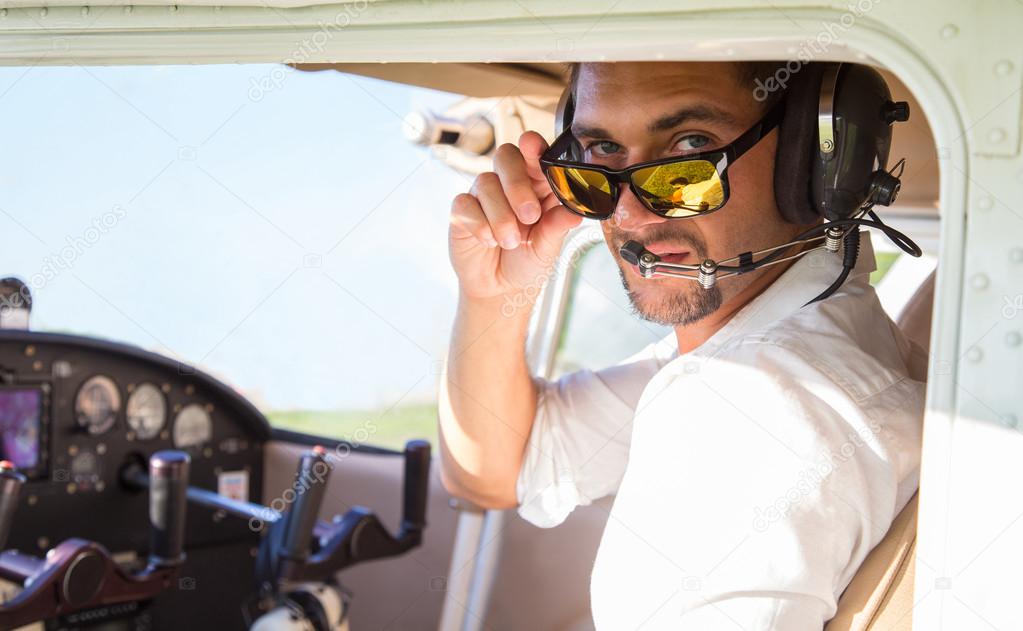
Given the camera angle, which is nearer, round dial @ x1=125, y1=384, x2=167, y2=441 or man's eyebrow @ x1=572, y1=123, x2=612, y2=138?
man's eyebrow @ x1=572, y1=123, x2=612, y2=138

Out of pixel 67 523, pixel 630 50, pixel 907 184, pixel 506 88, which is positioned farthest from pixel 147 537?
pixel 630 50

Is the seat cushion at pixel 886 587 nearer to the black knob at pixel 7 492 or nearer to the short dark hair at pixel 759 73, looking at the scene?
the short dark hair at pixel 759 73

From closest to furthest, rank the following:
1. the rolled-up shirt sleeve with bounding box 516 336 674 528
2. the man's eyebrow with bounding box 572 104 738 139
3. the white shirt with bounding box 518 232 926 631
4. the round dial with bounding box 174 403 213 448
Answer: the white shirt with bounding box 518 232 926 631
the man's eyebrow with bounding box 572 104 738 139
the rolled-up shirt sleeve with bounding box 516 336 674 528
the round dial with bounding box 174 403 213 448

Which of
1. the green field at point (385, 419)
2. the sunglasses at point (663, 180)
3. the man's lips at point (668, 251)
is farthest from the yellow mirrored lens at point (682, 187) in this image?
the green field at point (385, 419)

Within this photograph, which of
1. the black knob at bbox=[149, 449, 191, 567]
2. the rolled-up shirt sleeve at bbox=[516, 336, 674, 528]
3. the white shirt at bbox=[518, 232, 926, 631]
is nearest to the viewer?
the white shirt at bbox=[518, 232, 926, 631]

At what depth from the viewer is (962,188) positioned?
0.63 meters

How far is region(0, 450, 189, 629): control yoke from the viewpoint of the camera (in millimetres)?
1862

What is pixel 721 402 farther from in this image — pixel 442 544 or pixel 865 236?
pixel 442 544

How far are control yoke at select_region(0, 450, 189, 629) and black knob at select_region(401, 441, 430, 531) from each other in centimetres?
55

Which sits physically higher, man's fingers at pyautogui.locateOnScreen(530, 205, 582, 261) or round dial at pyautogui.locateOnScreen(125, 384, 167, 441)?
man's fingers at pyautogui.locateOnScreen(530, 205, 582, 261)

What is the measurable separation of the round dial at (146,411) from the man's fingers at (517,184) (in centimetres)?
177

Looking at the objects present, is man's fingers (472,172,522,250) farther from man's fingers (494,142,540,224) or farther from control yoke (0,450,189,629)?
control yoke (0,450,189,629)

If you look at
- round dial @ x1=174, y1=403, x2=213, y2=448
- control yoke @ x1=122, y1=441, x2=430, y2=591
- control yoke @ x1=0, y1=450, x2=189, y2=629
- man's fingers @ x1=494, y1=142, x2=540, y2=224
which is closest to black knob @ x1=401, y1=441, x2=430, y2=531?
control yoke @ x1=122, y1=441, x2=430, y2=591

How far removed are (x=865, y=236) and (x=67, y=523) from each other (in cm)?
207
